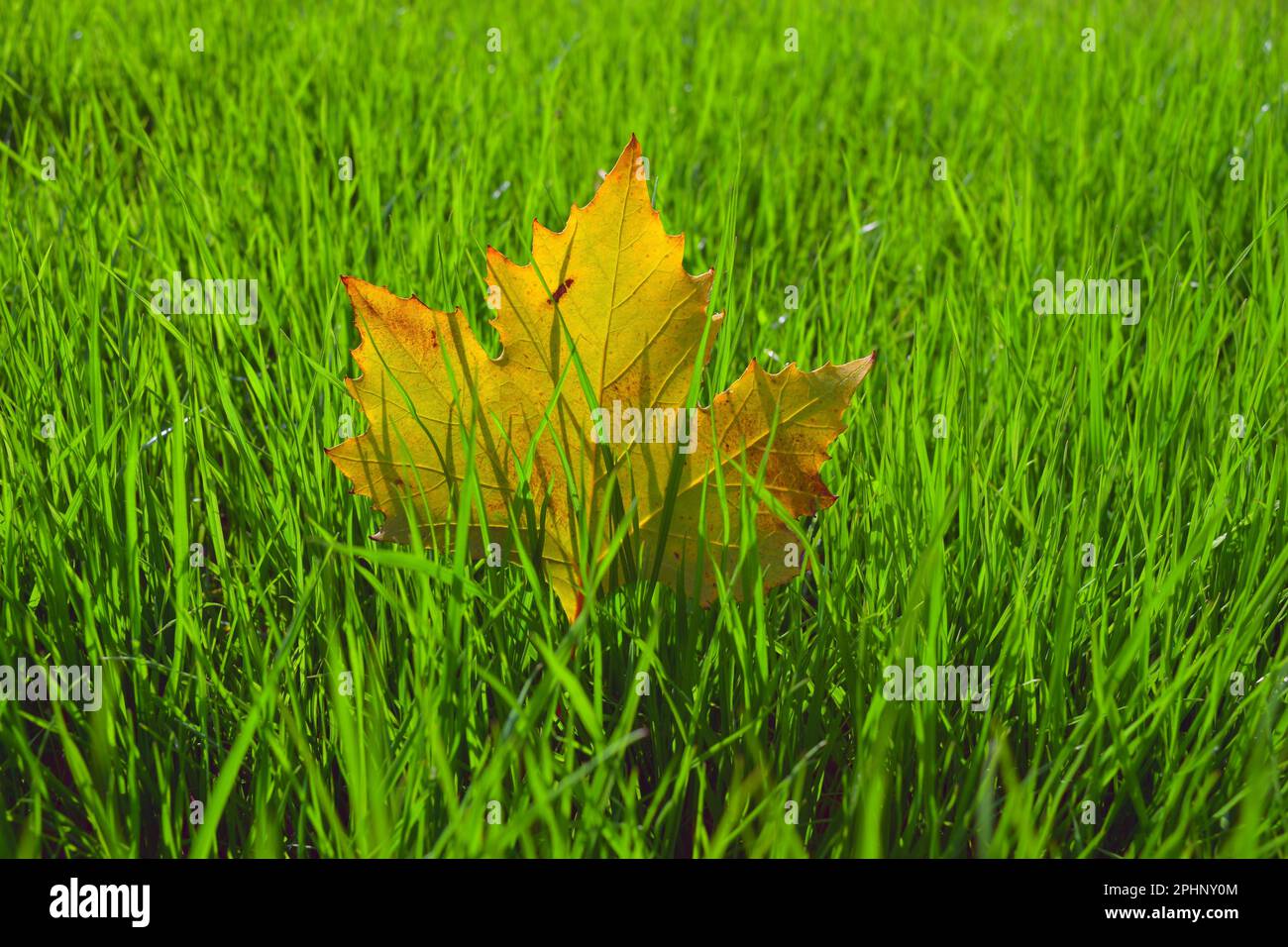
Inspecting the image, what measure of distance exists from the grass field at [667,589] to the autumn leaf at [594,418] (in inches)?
2.6

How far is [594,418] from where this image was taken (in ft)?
3.14

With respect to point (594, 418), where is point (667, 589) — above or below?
below

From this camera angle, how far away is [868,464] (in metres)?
1.40

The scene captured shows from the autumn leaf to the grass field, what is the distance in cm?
7

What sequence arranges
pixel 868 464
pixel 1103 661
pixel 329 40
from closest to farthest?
pixel 1103 661 < pixel 868 464 < pixel 329 40

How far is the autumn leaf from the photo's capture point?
3.02 feet

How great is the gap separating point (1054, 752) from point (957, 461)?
0.41 meters

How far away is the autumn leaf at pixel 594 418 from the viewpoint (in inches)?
36.2

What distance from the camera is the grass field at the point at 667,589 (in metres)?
0.90

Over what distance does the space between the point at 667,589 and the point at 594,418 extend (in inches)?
8.2

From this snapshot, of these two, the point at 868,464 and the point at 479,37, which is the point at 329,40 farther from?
the point at 868,464

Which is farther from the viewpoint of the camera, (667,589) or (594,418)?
(667,589)

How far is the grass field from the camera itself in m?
0.90
